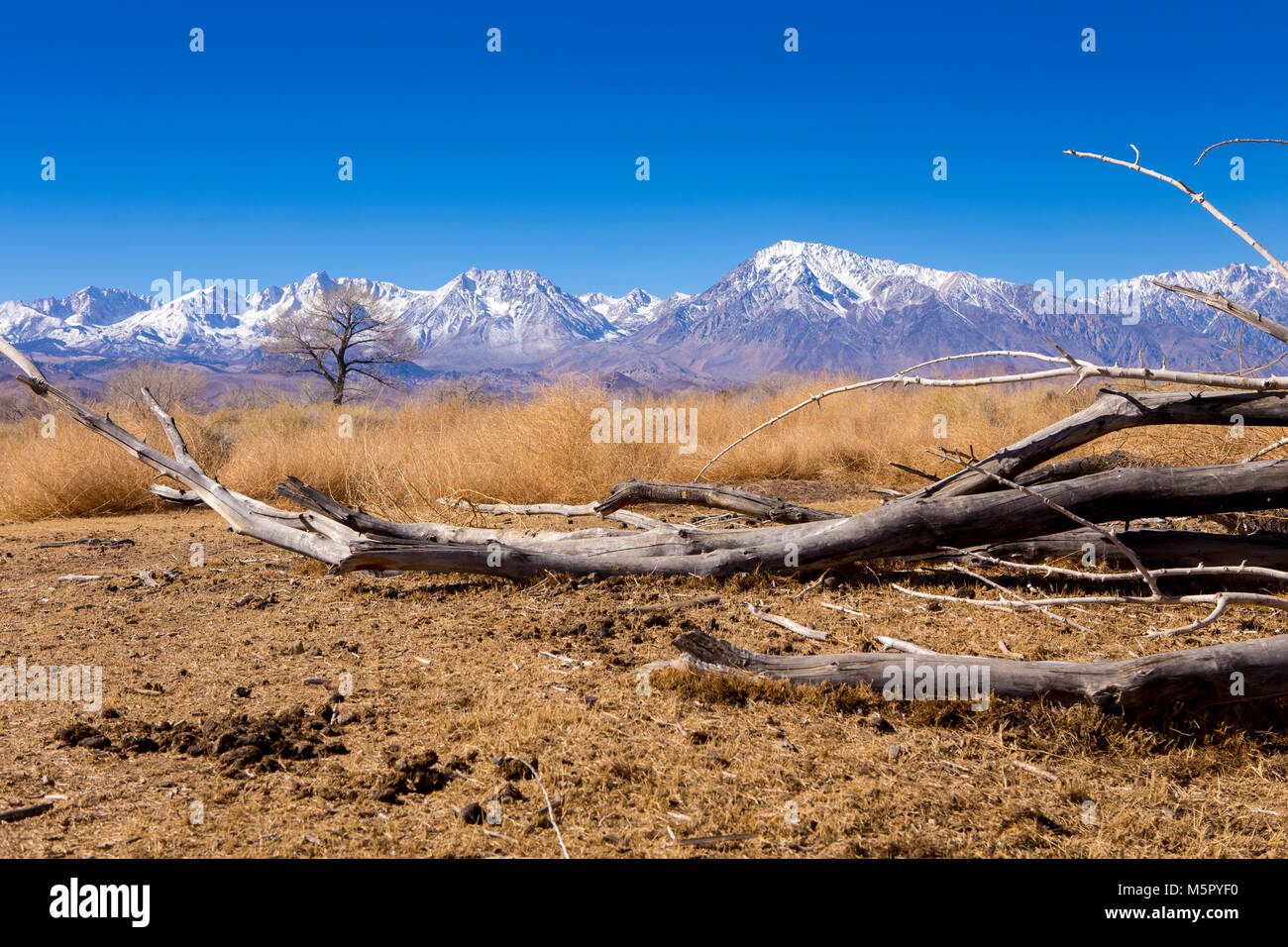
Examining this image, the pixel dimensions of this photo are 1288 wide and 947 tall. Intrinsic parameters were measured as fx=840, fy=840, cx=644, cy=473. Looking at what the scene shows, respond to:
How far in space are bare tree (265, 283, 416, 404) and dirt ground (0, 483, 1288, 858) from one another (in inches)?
1480

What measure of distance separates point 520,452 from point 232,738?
632 cm

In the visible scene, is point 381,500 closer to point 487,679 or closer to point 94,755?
point 487,679

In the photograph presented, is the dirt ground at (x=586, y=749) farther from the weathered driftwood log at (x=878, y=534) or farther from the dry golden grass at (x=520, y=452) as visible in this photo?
the dry golden grass at (x=520, y=452)

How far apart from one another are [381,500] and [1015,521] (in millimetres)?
5327

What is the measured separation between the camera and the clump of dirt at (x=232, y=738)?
109 inches

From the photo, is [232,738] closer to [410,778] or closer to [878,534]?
[410,778]

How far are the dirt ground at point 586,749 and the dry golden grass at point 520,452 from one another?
348 centimetres

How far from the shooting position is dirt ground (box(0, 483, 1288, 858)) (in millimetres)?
2340

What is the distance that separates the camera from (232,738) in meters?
2.89

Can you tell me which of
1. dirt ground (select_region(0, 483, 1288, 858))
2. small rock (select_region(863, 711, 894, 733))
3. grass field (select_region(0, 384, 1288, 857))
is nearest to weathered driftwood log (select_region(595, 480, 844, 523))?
grass field (select_region(0, 384, 1288, 857))

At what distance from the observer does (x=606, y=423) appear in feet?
31.2

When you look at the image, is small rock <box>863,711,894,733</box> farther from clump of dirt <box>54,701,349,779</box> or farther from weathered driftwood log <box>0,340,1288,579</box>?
clump of dirt <box>54,701,349,779</box>

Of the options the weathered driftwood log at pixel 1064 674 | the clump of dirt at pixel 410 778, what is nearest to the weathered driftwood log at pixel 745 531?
the weathered driftwood log at pixel 1064 674
